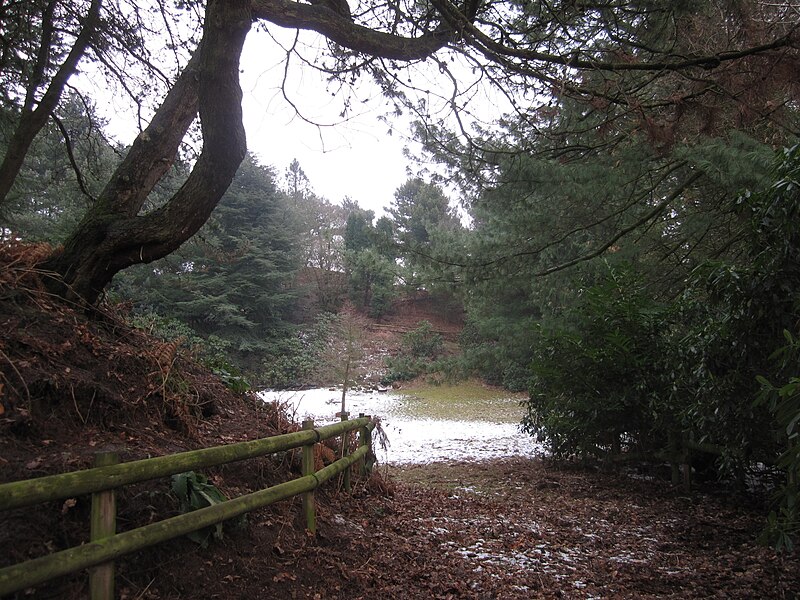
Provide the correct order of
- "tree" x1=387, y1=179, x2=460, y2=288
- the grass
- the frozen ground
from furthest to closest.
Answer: "tree" x1=387, y1=179, x2=460, y2=288 < the grass < the frozen ground

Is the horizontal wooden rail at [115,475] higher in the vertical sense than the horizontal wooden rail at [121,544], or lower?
higher

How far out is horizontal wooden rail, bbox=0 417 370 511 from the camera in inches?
76.5

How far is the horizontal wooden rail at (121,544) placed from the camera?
1.87 meters

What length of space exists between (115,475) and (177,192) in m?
2.56

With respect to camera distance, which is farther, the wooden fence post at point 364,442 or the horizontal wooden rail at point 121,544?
the wooden fence post at point 364,442

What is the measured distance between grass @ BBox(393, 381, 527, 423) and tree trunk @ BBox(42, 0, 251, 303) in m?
12.4

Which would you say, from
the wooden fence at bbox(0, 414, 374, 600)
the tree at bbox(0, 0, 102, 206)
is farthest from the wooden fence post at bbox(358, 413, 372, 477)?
the tree at bbox(0, 0, 102, 206)

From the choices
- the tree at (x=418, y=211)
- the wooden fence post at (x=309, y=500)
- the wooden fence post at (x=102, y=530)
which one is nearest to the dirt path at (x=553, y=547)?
the wooden fence post at (x=309, y=500)

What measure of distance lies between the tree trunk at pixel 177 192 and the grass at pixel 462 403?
1243 cm

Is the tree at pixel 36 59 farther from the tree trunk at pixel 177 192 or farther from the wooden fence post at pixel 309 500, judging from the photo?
the wooden fence post at pixel 309 500

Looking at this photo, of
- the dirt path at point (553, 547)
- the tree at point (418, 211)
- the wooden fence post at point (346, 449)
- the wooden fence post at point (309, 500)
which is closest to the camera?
the dirt path at point (553, 547)

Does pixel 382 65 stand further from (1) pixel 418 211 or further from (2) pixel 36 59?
(1) pixel 418 211

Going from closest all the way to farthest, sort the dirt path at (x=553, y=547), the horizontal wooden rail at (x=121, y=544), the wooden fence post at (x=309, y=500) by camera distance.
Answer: the horizontal wooden rail at (x=121, y=544), the dirt path at (x=553, y=547), the wooden fence post at (x=309, y=500)

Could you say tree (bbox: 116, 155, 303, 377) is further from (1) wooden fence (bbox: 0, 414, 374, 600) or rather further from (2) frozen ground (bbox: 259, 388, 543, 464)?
(1) wooden fence (bbox: 0, 414, 374, 600)
